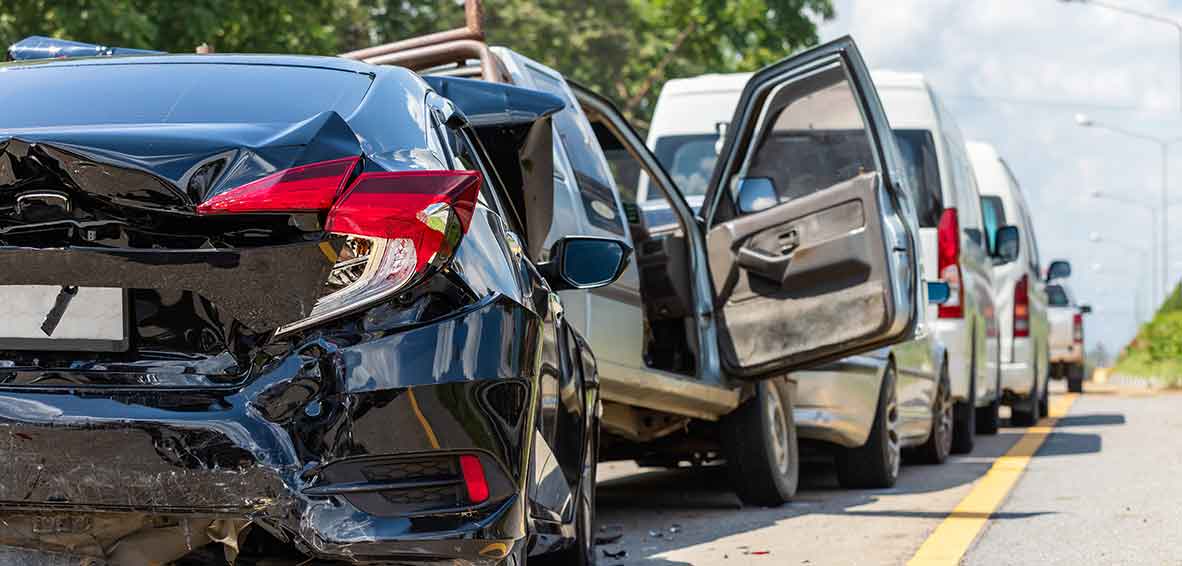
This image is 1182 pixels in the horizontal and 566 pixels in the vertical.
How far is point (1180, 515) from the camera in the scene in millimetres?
7641

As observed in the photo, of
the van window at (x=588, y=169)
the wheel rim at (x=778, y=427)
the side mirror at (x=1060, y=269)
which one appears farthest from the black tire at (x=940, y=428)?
the side mirror at (x=1060, y=269)

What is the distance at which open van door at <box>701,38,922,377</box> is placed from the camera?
7.72 m

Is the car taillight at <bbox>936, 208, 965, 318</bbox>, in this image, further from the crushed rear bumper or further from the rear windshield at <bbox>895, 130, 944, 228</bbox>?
the crushed rear bumper

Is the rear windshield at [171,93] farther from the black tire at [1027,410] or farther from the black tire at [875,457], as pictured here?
the black tire at [1027,410]

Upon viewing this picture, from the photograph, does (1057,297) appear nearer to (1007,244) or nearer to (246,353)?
(1007,244)

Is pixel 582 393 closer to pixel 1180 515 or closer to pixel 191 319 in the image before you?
pixel 191 319

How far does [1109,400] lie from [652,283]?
16350 millimetres

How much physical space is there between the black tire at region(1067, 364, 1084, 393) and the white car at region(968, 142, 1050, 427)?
8840mm

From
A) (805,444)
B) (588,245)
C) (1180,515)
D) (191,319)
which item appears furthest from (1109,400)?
(191,319)

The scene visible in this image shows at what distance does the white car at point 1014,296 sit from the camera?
15758 millimetres

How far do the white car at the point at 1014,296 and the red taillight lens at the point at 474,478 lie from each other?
12.3 metres

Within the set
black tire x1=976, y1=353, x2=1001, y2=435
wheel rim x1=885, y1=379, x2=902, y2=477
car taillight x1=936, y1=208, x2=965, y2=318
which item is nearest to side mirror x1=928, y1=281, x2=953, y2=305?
car taillight x1=936, y1=208, x2=965, y2=318

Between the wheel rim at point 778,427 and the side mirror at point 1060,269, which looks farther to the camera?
the side mirror at point 1060,269

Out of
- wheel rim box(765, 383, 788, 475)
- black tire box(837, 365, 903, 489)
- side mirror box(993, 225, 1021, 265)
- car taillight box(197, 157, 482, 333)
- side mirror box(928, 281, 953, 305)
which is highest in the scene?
car taillight box(197, 157, 482, 333)
